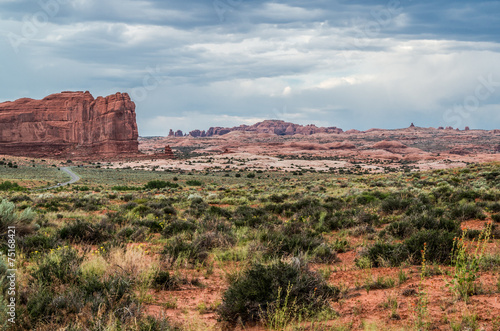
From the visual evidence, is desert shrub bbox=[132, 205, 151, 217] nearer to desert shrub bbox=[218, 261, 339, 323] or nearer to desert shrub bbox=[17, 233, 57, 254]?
desert shrub bbox=[17, 233, 57, 254]

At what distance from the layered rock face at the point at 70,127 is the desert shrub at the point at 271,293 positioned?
334 feet

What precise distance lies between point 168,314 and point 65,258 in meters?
2.28

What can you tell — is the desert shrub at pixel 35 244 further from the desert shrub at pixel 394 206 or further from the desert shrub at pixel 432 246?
the desert shrub at pixel 394 206

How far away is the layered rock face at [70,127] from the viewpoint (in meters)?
103

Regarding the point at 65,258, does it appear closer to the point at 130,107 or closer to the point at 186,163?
the point at 186,163

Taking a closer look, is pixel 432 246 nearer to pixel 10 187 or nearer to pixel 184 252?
pixel 184 252

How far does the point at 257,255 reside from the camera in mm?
7172

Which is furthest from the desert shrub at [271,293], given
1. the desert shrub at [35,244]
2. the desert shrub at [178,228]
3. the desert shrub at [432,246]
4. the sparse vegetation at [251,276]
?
the desert shrub at [178,228]

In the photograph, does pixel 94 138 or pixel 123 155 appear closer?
pixel 123 155

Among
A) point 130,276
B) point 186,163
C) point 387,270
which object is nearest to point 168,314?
point 130,276

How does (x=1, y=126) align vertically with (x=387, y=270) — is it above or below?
above

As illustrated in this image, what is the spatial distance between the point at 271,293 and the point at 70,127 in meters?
117

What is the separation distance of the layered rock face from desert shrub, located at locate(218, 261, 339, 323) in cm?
10170

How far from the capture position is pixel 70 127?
107m
